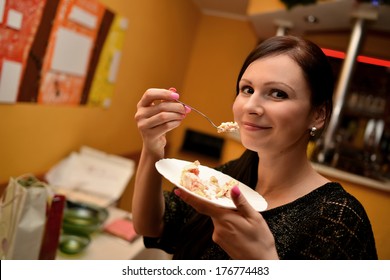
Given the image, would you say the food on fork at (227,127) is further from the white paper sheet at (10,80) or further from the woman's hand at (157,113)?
the white paper sheet at (10,80)

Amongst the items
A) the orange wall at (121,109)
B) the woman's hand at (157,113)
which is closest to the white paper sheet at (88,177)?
the orange wall at (121,109)

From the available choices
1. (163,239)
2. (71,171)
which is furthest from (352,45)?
(71,171)

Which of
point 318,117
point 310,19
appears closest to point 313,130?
point 318,117

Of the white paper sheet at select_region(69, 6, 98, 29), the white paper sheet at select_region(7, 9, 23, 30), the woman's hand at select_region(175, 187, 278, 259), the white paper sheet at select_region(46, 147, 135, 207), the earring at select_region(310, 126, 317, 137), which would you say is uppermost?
the white paper sheet at select_region(69, 6, 98, 29)

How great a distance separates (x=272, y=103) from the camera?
0.61 m

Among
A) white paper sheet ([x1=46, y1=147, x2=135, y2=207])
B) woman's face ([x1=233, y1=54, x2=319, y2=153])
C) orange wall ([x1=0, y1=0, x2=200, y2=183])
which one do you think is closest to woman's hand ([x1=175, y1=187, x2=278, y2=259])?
woman's face ([x1=233, y1=54, x2=319, y2=153])

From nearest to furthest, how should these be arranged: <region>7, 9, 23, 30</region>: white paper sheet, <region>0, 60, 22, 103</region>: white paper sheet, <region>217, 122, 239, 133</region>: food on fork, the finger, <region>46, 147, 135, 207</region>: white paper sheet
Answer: the finger → <region>217, 122, 239, 133</region>: food on fork → <region>7, 9, 23, 30</region>: white paper sheet → <region>0, 60, 22, 103</region>: white paper sheet → <region>46, 147, 135, 207</region>: white paper sheet

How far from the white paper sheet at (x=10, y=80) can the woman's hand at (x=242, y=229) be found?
3.72ft

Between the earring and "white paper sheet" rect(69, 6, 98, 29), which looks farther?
"white paper sheet" rect(69, 6, 98, 29)

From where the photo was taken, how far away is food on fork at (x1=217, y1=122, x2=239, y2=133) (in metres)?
0.66

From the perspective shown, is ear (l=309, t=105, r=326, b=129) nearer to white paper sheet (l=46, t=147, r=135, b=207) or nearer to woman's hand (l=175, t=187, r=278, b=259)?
woman's hand (l=175, t=187, r=278, b=259)

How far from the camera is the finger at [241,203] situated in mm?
553

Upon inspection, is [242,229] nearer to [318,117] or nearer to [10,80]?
[318,117]
